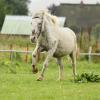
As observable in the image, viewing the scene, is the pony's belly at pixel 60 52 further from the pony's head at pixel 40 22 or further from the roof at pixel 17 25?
the roof at pixel 17 25

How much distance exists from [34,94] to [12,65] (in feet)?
31.6

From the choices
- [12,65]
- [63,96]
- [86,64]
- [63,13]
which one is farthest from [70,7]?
[63,96]

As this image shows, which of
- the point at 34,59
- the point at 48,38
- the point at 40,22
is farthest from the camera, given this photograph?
the point at 48,38

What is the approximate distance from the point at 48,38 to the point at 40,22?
0.60 m

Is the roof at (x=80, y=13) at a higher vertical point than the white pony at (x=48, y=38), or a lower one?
lower

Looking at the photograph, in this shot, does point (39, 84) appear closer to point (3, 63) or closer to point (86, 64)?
point (3, 63)

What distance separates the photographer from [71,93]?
1132 cm

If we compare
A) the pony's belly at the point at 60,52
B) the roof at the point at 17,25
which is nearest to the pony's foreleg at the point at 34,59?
the pony's belly at the point at 60,52

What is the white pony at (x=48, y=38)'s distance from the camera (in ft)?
47.3

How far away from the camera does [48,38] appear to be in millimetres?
14906

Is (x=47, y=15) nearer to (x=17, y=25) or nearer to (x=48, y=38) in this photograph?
(x=48, y=38)

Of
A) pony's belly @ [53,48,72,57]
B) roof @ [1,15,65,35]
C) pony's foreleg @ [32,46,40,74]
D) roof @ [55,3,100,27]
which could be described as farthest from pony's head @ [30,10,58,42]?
roof @ [55,3,100,27]

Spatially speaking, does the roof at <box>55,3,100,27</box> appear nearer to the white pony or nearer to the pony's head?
the white pony

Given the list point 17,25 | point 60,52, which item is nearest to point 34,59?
point 60,52
